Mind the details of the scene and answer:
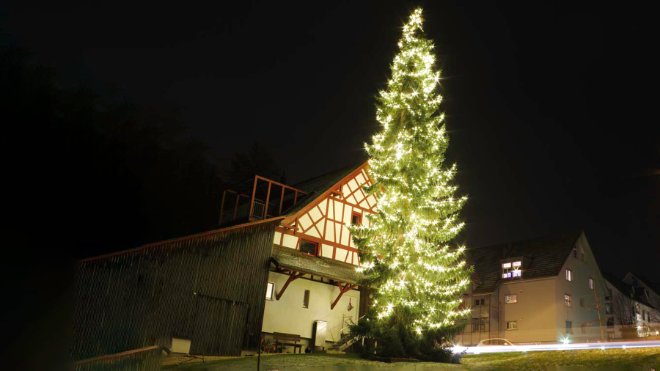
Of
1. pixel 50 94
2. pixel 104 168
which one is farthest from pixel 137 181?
pixel 50 94

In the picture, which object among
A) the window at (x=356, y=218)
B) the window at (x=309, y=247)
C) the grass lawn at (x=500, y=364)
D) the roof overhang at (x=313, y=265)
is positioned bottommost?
the grass lawn at (x=500, y=364)

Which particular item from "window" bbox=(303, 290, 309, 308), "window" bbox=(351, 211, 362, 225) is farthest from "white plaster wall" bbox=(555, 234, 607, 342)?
"window" bbox=(303, 290, 309, 308)

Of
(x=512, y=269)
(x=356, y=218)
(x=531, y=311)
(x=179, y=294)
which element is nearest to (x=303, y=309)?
(x=356, y=218)

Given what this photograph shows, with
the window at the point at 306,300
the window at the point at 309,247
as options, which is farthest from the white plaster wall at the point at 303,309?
the window at the point at 309,247

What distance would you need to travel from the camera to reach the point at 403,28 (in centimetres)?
2531

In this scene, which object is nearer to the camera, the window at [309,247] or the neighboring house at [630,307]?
the window at [309,247]

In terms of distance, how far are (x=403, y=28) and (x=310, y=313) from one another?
15.1 metres

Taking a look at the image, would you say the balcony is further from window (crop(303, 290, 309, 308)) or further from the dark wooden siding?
window (crop(303, 290, 309, 308))

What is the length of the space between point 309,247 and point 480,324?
25.3m

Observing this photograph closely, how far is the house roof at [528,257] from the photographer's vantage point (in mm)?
47469

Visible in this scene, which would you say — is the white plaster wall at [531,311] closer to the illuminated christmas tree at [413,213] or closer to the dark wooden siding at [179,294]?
the illuminated christmas tree at [413,213]

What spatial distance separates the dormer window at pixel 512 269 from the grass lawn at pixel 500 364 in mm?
27767

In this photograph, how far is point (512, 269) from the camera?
49562 millimetres

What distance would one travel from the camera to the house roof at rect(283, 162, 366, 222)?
29.2 m
